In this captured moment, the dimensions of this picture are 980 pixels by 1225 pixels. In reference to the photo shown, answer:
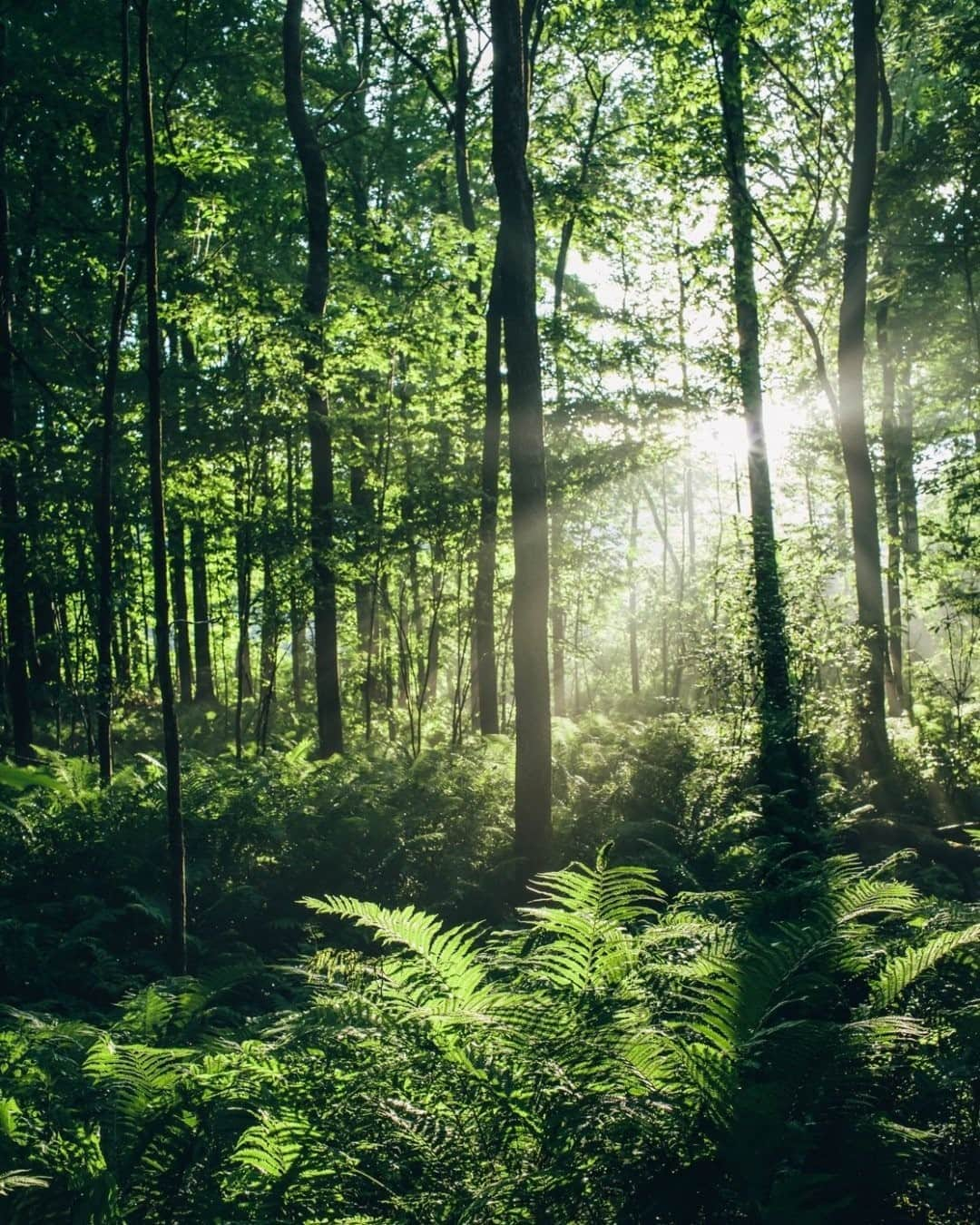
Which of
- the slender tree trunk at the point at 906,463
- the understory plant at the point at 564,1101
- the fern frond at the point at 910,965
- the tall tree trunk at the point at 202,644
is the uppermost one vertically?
the slender tree trunk at the point at 906,463

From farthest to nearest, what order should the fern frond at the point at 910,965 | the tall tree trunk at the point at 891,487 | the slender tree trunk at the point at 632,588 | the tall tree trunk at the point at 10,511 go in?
1. the slender tree trunk at the point at 632,588
2. the tall tree trunk at the point at 891,487
3. the tall tree trunk at the point at 10,511
4. the fern frond at the point at 910,965

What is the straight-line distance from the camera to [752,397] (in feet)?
43.8

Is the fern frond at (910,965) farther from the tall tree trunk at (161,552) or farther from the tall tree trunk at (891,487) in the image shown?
the tall tree trunk at (891,487)

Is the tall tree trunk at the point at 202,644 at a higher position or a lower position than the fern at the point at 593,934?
higher

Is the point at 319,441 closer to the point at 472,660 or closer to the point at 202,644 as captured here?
the point at 472,660

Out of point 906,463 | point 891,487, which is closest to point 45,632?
point 891,487

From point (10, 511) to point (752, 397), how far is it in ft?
32.4

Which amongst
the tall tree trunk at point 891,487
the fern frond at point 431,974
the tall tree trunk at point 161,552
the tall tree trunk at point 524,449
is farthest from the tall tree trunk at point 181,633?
the fern frond at point 431,974

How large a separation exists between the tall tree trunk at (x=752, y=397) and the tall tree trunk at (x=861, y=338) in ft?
3.94

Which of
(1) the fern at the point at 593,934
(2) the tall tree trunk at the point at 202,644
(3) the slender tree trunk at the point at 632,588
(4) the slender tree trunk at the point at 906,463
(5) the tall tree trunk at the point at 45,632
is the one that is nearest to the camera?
(1) the fern at the point at 593,934

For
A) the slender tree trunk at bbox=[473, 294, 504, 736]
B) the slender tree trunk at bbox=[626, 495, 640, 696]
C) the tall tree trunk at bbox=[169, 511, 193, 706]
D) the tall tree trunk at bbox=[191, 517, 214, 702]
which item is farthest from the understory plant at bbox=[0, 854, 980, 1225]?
the tall tree trunk at bbox=[191, 517, 214, 702]

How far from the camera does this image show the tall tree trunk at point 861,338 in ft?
38.2

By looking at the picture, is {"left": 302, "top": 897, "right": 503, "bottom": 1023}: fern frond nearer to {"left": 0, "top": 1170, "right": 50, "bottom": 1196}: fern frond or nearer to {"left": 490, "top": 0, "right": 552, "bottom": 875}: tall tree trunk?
{"left": 0, "top": 1170, "right": 50, "bottom": 1196}: fern frond

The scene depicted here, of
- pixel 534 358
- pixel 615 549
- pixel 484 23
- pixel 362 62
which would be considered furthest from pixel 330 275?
pixel 615 549
